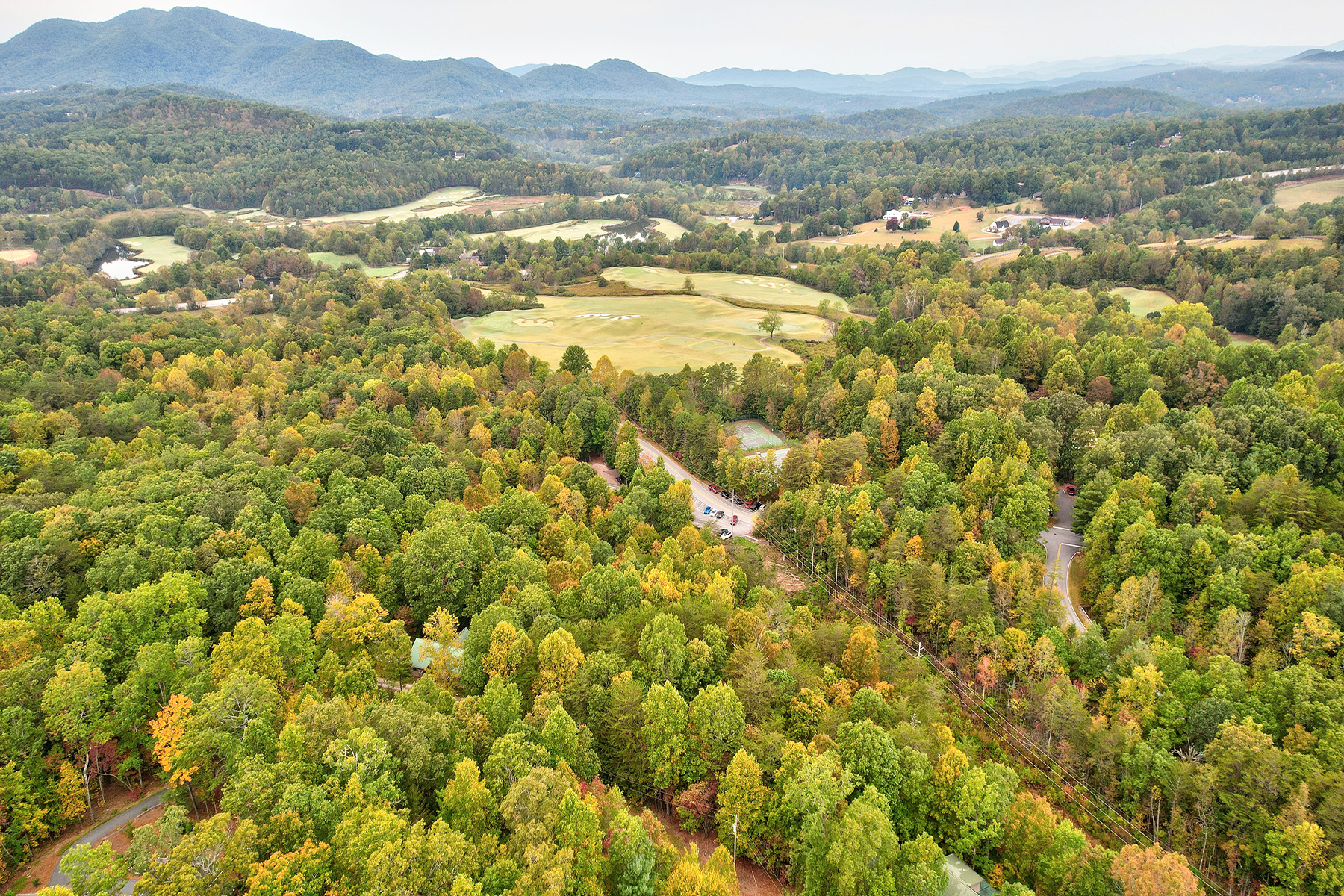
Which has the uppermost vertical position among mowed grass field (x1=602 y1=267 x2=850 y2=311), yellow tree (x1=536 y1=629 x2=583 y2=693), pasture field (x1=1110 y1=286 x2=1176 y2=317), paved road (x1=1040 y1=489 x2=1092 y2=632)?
pasture field (x1=1110 y1=286 x2=1176 y2=317)

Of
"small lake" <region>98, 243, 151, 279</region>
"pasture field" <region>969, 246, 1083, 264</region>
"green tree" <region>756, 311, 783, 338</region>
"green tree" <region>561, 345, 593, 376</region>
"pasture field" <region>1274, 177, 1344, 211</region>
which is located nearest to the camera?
"green tree" <region>561, 345, 593, 376</region>

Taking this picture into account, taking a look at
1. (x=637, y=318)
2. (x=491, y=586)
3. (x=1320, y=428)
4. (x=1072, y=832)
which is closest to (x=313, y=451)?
(x=491, y=586)

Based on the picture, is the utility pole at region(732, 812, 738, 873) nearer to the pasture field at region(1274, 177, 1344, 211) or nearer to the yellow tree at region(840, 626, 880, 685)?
the yellow tree at region(840, 626, 880, 685)

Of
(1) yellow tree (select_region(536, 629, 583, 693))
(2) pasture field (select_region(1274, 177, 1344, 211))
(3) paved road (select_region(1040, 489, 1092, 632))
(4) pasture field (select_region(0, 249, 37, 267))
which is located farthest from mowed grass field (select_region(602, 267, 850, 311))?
(4) pasture field (select_region(0, 249, 37, 267))

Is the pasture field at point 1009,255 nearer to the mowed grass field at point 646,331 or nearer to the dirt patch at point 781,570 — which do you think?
the mowed grass field at point 646,331

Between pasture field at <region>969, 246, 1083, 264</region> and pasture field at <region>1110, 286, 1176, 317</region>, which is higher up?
pasture field at <region>969, 246, 1083, 264</region>

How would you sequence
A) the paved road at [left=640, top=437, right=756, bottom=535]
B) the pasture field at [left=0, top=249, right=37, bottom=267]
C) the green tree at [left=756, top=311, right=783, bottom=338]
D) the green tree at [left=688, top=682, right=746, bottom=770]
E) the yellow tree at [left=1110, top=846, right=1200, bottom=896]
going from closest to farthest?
1. the yellow tree at [left=1110, top=846, right=1200, bottom=896]
2. the green tree at [left=688, top=682, right=746, bottom=770]
3. the paved road at [left=640, top=437, right=756, bottom=535]
4. the green tree at [left=756, top=311, right=783, bottom=338]
5. the pasture field at [left=0, top=249, right=37, bottom=267]

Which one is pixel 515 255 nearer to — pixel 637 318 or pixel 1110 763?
pixel 637 318

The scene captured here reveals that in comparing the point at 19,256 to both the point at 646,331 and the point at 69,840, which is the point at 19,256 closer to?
the point at 646,331
